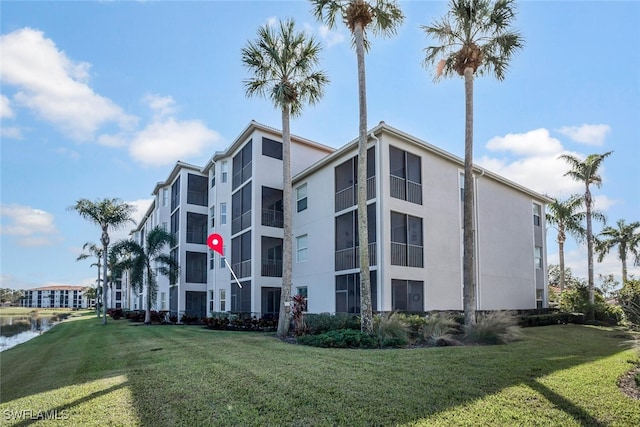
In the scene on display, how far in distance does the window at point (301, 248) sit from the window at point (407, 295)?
21.6 ft

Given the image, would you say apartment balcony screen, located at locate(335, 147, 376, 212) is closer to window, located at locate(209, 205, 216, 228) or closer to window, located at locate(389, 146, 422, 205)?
window, located at locate(389, 146, 422, 205)

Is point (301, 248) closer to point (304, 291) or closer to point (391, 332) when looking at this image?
point (304, 291)

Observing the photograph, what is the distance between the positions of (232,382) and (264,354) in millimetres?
3363

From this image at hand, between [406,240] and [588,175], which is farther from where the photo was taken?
[588,175]

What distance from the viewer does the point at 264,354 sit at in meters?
11.4

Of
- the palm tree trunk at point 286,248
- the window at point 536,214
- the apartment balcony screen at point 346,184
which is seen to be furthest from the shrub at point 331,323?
the window at point 536,214

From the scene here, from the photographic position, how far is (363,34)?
16.6m

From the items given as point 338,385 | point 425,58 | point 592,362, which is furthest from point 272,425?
point 425,58

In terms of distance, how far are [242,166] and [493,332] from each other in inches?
722

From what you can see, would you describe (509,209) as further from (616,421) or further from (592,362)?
(616,421)

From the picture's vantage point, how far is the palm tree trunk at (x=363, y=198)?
14.6 meters

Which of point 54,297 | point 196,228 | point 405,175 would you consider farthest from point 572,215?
point 54,297

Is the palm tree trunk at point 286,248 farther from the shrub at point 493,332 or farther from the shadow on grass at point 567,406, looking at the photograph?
the shadow on grass at point 567,406

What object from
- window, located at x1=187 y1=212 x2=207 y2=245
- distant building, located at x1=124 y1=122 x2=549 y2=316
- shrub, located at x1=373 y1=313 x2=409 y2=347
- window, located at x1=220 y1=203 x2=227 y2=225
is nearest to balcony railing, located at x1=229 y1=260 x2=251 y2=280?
distant building, located at x1=124 y1=122 x2=549 y2=316
